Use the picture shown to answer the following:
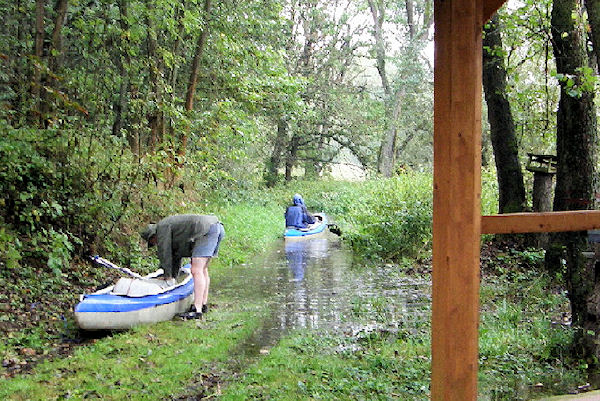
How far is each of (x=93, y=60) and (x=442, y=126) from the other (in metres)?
10.5

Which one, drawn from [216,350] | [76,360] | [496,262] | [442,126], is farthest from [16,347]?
[496,262]

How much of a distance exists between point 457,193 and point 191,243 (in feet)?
20.1

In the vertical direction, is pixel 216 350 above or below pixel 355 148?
below

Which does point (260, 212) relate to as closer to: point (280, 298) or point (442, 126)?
point (280, 298)

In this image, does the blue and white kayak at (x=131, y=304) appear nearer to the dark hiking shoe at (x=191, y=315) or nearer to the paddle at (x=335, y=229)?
the dark hiking shoe at (x=191, y=315)

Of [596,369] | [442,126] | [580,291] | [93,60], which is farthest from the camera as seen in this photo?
[93,60]

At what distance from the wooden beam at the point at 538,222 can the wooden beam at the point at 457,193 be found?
0.20 meters

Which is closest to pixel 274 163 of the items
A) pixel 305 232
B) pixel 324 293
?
pixel 305 232

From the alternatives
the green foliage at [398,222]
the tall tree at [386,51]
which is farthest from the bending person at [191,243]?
the tall tree at [386,51]

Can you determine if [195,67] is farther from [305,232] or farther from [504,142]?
[504,142]

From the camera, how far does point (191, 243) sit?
28.1ft

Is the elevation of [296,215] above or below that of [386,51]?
below

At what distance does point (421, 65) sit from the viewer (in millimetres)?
31281

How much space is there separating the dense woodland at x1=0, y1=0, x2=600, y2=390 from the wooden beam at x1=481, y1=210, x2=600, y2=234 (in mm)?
2116
